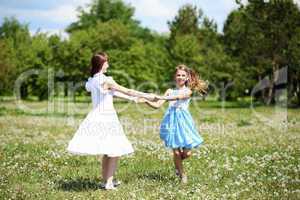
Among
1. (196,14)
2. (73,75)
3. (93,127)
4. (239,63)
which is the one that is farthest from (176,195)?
(196,14)

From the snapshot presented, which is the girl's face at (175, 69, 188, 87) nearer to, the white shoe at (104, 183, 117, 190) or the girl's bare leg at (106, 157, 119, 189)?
the girl's bare leg at (106, 157, 119, 189)

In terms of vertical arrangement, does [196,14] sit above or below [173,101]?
above

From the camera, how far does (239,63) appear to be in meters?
49.3

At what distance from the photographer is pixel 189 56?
202 ft

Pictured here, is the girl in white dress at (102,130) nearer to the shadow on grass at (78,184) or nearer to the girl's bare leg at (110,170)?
the girl's bare leg at (110,170)

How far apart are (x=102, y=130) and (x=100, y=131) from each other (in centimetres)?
5

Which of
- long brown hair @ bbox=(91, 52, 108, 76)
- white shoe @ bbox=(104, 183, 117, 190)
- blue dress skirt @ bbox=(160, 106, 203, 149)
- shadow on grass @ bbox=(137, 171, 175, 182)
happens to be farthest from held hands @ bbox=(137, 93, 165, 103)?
white shoe @ bbox=(104, 183, 117, 190)

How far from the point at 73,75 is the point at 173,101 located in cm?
5212

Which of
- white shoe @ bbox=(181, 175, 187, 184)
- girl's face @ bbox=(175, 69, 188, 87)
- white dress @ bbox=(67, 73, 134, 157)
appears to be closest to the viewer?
white dress @ bbox=(67, 73, 134, 157)

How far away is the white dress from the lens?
32.0 feet

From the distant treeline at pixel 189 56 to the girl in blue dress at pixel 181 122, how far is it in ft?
105

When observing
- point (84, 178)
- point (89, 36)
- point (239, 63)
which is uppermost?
point (89, 36)

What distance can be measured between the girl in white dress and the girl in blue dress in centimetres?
116

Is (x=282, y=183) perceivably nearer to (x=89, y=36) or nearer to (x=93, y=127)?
(x=93, y=127)
